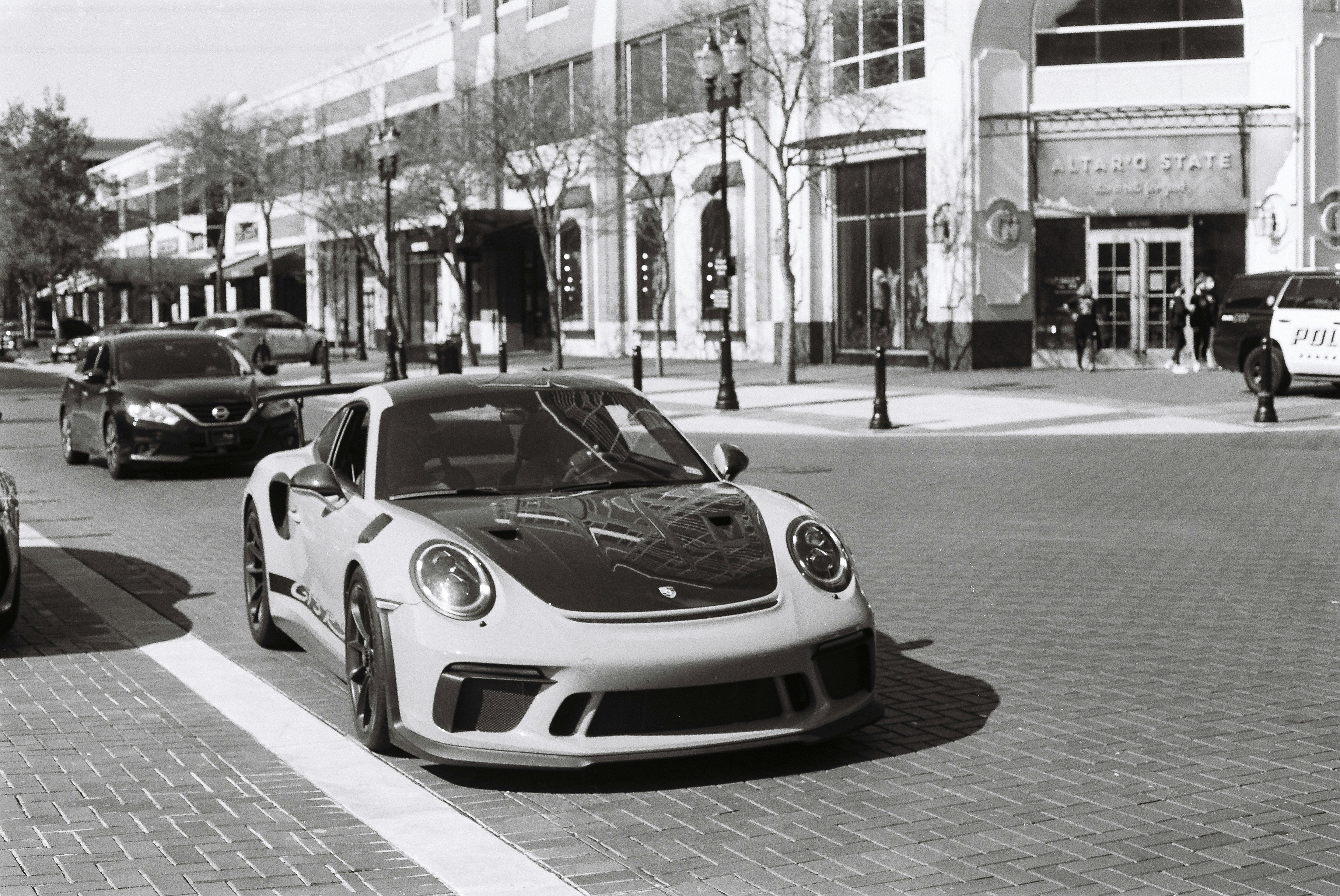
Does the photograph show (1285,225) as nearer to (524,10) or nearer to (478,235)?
(478,235)

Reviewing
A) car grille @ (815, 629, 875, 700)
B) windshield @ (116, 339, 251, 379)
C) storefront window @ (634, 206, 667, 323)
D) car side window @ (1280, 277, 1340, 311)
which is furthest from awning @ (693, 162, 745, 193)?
car grille @ (815, 629, 875, 700)

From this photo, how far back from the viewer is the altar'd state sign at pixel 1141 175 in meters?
33.6

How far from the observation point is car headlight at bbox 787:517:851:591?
6336 millimetres

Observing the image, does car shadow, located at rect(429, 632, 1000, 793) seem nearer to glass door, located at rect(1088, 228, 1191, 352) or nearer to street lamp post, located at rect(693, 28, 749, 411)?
street lamp post, located at rect(693, 28, 749, 411)

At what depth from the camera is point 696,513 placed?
6613 millimetres

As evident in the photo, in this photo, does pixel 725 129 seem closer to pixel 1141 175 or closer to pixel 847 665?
pixel 1141 175

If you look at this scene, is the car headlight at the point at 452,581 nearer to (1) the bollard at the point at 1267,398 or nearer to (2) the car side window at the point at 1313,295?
(1) the bollard at the point at 1267,398

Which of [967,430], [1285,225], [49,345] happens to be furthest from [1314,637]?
[49,345]

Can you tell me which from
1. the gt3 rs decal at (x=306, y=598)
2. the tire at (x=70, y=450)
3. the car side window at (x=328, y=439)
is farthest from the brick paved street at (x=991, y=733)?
the tire at (x=70, y=450)

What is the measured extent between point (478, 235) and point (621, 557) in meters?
43.7

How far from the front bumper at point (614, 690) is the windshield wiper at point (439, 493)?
97 cm

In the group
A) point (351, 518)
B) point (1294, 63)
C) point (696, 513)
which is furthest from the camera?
point (1294, 63)

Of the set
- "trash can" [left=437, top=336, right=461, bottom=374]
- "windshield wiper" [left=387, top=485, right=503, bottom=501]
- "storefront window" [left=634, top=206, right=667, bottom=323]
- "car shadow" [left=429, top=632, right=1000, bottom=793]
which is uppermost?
"storefront window" [left=634, top=206, right=667, bottom=323]

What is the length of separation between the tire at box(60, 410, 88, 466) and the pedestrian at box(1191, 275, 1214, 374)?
68.0 ft
